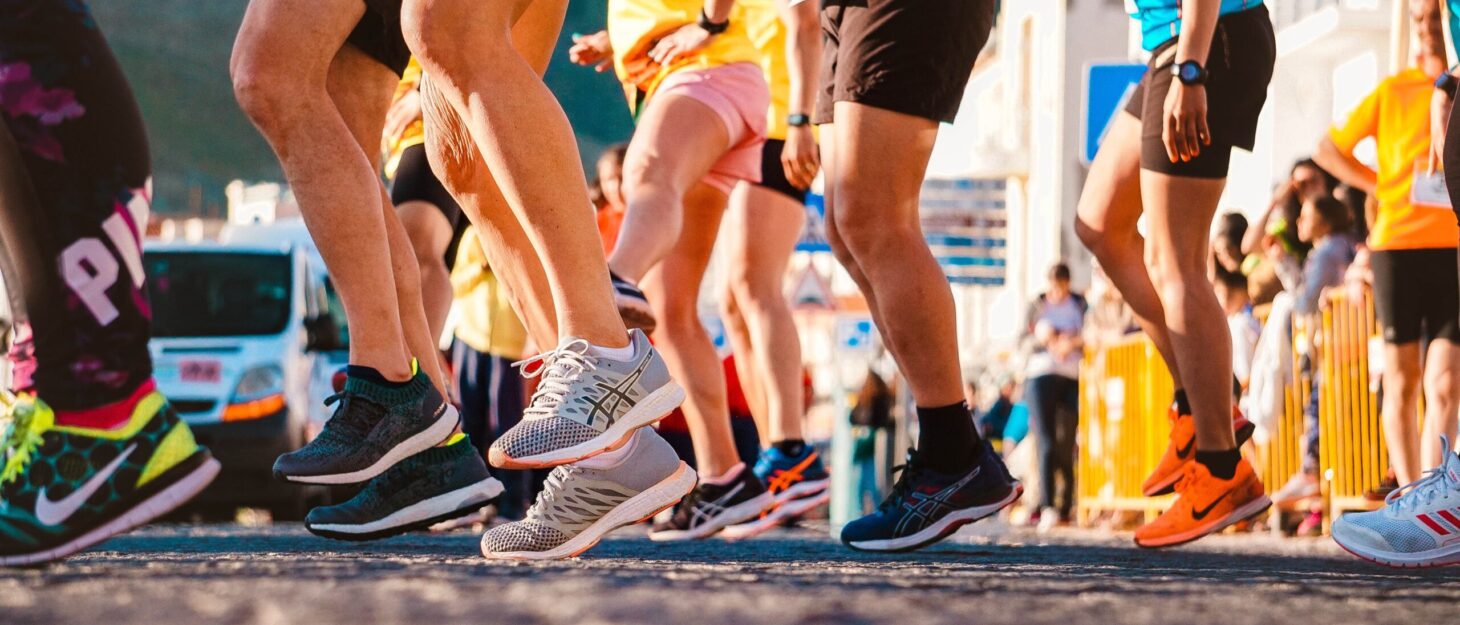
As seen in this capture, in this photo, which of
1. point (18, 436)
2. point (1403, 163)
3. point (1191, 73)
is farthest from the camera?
point (1403, 163)

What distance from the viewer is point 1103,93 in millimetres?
13430

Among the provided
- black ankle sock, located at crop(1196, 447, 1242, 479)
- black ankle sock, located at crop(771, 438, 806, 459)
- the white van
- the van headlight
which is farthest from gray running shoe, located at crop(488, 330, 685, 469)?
the van headlight

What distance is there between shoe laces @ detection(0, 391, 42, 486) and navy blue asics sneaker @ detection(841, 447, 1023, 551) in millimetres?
1871

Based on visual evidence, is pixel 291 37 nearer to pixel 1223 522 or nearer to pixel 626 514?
pixel 626 514

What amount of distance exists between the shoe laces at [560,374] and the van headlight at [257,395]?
7.89m

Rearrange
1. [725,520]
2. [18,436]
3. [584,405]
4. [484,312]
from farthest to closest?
[484,312]
[725,520]
[584,405]
[18,436]

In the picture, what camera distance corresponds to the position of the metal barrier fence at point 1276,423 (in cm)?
835

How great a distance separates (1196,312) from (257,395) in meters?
7.21

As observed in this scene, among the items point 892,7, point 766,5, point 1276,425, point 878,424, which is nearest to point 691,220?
point 766,5

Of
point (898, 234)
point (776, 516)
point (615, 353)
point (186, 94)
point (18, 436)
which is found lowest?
point (776, 516)

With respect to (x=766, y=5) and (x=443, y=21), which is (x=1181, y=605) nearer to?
(x=443, y=21)

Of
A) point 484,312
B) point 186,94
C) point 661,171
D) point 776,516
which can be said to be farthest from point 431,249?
point 186,94

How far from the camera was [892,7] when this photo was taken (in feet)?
14.1

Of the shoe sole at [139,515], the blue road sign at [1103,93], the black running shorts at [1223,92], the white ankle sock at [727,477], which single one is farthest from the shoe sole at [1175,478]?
the blue road sign at [1103,93]
